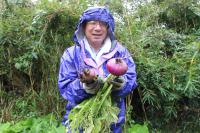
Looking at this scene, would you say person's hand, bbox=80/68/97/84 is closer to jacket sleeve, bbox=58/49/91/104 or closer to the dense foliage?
jacket sleeve, bbox=58/49/91/104

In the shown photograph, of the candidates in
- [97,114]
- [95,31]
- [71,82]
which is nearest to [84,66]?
[71,82]

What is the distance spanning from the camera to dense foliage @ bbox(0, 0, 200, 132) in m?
4.56

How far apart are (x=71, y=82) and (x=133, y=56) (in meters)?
1.68

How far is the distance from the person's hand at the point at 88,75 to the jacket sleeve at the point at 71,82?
0.22 m

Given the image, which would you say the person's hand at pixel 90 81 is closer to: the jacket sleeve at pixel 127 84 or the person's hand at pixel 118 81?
the person's hand at pixel 118 81

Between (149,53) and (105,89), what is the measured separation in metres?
2.00

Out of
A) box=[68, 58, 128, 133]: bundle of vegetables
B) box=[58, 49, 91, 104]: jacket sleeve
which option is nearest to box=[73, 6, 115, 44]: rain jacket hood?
box=[58, 49, 91, 104]: jacket sleeve

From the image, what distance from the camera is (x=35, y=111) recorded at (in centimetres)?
504

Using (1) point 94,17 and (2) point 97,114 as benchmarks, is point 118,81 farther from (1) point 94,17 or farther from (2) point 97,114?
(1) point 94,17

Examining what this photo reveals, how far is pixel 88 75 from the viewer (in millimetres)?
2646

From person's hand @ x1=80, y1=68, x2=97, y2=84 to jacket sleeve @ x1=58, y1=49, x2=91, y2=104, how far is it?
0.22 meters

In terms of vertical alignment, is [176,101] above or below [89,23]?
below

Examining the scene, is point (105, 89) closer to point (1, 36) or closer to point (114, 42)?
point (114, 42)

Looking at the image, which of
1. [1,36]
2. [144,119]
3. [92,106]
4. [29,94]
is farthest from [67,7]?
[92,106]
